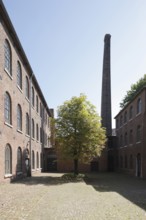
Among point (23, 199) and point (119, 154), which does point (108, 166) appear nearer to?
point (119, 154)

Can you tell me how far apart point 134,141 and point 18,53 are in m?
16.9

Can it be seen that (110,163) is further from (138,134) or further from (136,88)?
(138,134)

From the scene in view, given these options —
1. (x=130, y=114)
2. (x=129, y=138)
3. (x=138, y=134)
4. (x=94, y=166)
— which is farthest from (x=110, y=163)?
(x=138, y=134)

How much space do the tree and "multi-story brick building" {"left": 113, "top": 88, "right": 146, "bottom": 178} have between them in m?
4.14

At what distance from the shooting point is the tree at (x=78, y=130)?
90.7ft

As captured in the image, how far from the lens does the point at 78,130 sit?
2805 centimetres

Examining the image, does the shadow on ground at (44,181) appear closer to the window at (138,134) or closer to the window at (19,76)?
the window at (19,76)

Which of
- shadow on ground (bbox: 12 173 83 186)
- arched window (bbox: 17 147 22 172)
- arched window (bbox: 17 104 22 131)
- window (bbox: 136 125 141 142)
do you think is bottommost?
shadow on ground (bbox: 12 173 83 186)

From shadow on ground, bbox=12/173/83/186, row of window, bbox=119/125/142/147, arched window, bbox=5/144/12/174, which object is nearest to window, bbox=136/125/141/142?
row of window, bbox=119/125/142/147

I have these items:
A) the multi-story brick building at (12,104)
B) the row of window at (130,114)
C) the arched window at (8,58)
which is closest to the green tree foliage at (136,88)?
the row of window at (130,114)

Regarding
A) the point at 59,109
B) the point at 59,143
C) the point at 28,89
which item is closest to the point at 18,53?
the point at 28,89

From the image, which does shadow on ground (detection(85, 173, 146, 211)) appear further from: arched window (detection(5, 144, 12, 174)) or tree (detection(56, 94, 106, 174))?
arched window (detection(5, 144, 12, 174))

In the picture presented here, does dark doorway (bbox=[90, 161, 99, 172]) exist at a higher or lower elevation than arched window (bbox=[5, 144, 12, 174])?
lower

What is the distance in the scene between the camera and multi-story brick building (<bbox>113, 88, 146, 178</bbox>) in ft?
93.0
